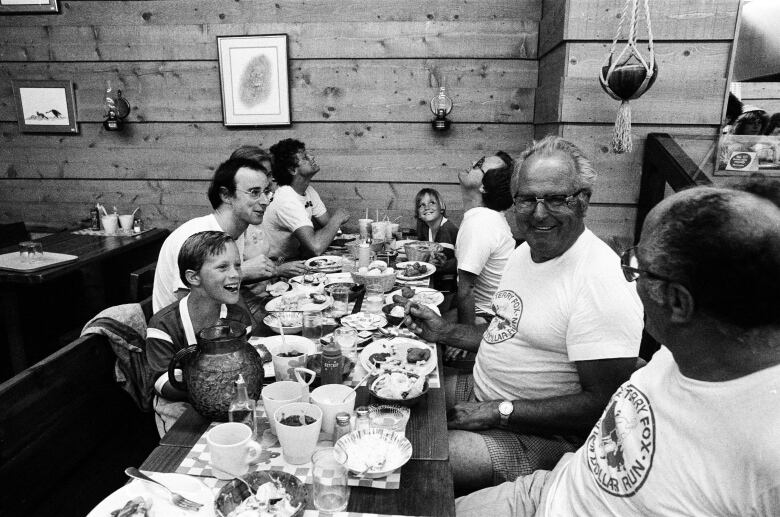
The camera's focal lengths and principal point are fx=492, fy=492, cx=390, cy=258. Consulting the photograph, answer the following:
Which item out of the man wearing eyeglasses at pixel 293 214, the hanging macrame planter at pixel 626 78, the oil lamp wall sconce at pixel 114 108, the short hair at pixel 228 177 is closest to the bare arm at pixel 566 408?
the short hair at pixel 228 177

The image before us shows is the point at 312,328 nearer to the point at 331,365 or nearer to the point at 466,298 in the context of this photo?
the point at 331,365

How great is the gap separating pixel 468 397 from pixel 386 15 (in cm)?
317

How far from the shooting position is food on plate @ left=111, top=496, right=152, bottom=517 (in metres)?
0.92

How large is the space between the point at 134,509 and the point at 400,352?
955 mm

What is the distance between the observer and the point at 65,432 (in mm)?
1405

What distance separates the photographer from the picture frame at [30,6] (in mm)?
4086

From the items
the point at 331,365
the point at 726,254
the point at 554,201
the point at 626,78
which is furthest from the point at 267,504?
the point at 626,78

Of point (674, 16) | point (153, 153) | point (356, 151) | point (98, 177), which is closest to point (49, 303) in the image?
point (98, 177)

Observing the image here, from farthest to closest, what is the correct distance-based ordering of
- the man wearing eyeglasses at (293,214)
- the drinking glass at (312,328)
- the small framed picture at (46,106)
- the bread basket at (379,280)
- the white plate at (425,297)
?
the small framed picture at (46,106) → the man wearing eyeglasses at (293,214) → the bread basket at (379,280) → the white plate at (425,297) → the drinking glass at (312,328)

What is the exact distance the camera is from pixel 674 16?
9.21 ft

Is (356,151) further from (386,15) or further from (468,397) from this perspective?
(468,397)

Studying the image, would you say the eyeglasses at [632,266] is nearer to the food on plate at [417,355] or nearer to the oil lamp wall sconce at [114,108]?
the food on plate at [417,355]

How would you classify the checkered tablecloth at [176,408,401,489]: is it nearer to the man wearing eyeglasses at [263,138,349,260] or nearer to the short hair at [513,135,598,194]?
the short hair at [513,135,598,194]

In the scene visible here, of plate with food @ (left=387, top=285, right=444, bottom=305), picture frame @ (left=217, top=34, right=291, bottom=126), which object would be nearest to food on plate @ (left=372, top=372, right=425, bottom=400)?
plate with food @ (left=387, top=285, right=444, bottom=305)
